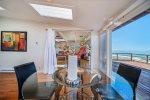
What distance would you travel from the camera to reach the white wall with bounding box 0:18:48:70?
6.29 metres

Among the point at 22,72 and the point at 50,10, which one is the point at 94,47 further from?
the point at 22,72

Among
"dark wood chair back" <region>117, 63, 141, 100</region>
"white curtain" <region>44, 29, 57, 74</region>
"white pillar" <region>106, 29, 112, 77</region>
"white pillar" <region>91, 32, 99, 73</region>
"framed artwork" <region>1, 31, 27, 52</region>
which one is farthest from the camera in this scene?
"white pillar" <region>91, 32, 99, 73</region>

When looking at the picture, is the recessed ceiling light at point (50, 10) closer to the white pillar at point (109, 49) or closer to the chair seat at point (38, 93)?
the white pillar at point (109, 49)

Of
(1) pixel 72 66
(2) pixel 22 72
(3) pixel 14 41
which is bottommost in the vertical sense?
(2) pixel 22 72

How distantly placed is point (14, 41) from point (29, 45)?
0.71 meters

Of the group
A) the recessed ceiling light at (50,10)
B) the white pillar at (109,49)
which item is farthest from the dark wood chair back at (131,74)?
the recessed ceiling light at (50,10)

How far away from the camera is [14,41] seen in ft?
20.8

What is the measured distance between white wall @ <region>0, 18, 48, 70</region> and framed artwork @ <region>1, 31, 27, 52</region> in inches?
6.4

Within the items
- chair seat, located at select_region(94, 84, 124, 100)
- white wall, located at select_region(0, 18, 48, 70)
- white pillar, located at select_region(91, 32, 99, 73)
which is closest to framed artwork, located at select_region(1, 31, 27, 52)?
white wall, located at select_region(0, 18, 48, 70)

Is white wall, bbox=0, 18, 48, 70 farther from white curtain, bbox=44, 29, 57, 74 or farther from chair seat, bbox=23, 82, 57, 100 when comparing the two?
chair seat, bbox=23, 82, 57, 100

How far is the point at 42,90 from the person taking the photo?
7.55 feet

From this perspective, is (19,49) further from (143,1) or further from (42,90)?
(143,1)

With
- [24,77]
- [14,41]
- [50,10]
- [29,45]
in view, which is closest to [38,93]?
[24,77]

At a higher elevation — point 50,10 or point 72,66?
point 50,10
